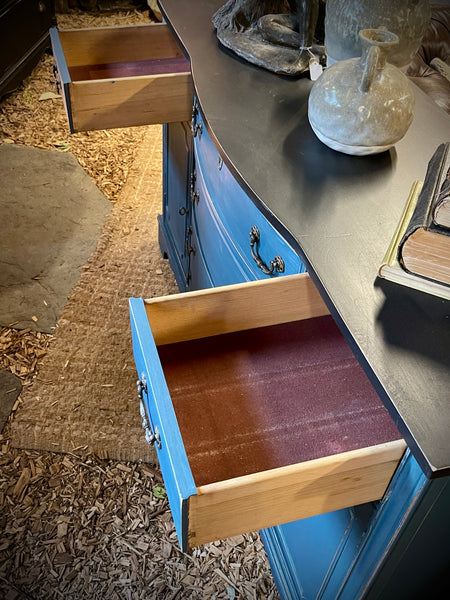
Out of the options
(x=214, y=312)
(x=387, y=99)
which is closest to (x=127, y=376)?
(x=214, y=312)

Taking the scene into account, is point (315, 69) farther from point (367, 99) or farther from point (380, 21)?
point (367, 99)

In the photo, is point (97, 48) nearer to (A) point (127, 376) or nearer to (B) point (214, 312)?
(A) point (127, 376)

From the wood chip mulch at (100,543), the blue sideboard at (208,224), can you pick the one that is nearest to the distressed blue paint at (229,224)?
the blue sideboard at (208,224)

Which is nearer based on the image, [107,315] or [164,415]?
[164,415]

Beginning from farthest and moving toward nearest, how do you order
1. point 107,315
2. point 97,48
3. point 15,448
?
point 107,315 < point 97,48 < point 15,448

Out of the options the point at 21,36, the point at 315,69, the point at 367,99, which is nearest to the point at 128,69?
the point at 315,69

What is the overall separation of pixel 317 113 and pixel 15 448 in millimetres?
1310

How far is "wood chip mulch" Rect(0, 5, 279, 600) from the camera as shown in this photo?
4.97 ft

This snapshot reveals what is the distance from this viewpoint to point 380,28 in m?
1.22

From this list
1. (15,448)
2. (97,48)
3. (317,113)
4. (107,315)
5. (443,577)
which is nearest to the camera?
(443,577)

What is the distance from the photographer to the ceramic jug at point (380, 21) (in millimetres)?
1220

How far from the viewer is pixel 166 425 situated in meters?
0.87

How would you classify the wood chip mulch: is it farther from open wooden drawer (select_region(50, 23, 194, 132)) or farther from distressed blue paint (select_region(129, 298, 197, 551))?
open wooden drawer (select_region(50, 23, 194, 132))

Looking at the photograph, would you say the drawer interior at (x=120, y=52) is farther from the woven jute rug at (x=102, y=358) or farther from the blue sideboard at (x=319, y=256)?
the woven jute rug at (x=102, y=358)
